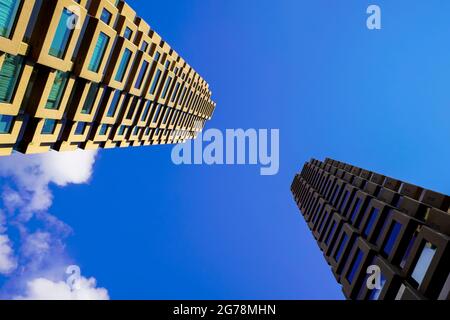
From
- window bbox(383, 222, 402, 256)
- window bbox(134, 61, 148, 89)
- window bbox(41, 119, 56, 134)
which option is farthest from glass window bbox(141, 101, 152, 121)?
window bbox(383, 222, 402, 256)

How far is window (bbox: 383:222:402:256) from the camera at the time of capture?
763 inches

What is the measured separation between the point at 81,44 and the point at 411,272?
801 inches

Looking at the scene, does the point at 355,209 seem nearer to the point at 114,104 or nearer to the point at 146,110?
the point at 114,104

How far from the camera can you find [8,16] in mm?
13328

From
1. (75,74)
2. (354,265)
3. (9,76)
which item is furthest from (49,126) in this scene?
(354,265)

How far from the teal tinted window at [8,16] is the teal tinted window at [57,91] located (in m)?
4.13

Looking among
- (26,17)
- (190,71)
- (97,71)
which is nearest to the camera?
(26,17)

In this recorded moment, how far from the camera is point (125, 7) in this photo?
23531 mm

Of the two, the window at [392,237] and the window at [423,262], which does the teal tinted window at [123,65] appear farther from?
the window at [423,262]

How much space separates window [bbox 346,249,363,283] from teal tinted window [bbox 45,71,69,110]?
20.3m

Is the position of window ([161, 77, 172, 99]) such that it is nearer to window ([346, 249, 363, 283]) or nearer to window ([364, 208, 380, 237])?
window ([364, 208, 380, 237])

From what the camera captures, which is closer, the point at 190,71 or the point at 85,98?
the point at 85,98
